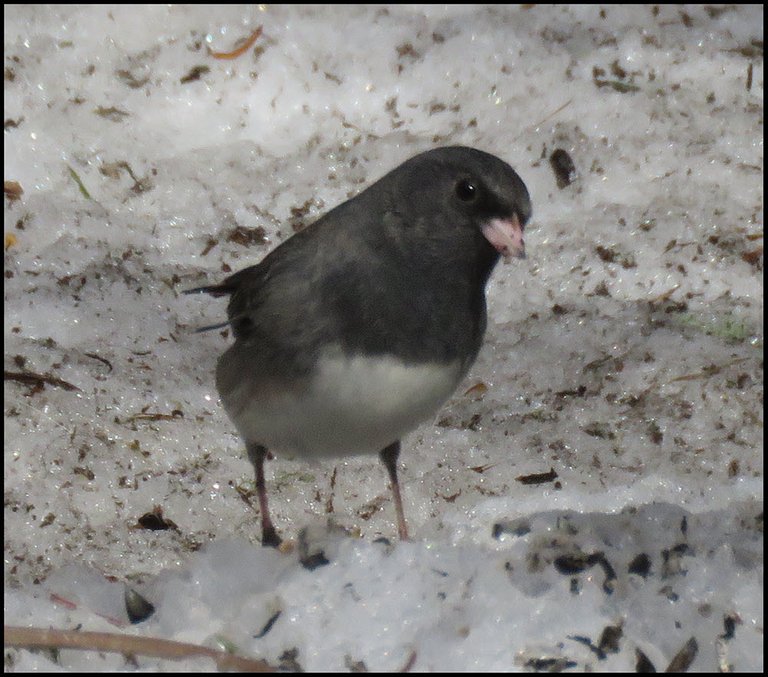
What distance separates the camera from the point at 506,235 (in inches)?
108

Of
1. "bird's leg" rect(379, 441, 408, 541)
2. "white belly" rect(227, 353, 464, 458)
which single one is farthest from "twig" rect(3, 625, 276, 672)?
"bird's leg" rect(379, 441, 408, 541)

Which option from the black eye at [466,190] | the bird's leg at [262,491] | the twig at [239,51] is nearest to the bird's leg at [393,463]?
the bird's leg at [262,491]

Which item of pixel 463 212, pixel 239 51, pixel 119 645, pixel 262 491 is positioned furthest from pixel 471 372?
pixel 119 645

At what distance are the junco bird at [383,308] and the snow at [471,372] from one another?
1.03ft

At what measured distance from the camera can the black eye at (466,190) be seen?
2783 mm

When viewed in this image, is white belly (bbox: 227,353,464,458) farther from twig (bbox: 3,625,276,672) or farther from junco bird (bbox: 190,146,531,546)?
twig (bbox: 3,625,276,672)

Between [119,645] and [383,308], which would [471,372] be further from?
[119,645]

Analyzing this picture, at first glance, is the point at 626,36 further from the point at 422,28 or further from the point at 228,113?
the point at 228,113

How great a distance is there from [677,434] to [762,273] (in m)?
0.70

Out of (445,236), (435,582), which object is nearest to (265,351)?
(445,236)

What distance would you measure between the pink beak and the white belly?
0.32m

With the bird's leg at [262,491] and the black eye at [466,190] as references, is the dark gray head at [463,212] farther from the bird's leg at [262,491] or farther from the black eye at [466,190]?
the bird's leg at [262,491]

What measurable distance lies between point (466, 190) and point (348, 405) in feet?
2.03

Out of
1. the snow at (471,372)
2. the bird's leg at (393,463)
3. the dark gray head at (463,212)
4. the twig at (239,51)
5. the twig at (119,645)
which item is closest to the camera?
the twig at (119,645)
